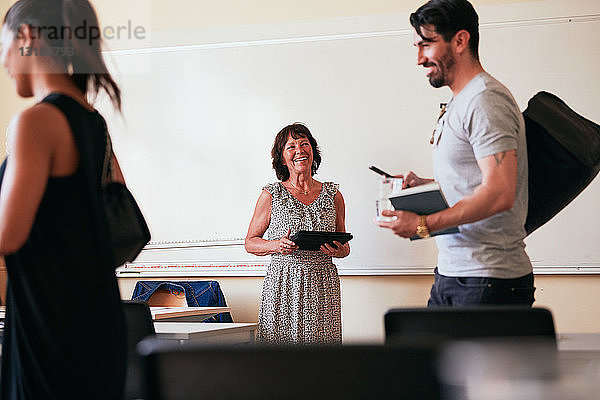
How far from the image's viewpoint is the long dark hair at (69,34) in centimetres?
139

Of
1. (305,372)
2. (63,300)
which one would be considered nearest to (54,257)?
(63,300)

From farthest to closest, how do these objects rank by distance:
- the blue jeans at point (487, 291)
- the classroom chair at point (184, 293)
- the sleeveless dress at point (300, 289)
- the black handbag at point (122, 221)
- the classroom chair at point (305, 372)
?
the classroom chair at point (184, 293)
the sleeveless dress at point (300, 289)
the blue jeans at point (487, 291)
the black handbag at point (122, 221)
the classroom chair at point (305, 372)

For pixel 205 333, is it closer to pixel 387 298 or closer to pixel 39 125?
pixel 39 125

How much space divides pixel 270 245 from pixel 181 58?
174 centimetres

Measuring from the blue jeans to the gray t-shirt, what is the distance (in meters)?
0.02

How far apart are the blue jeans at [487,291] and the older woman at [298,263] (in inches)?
65.8

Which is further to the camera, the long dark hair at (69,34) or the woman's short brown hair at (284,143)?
the woman's short brown hair at (284,143)

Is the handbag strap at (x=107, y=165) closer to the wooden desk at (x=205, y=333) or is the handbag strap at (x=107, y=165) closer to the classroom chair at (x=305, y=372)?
the classroom chair at (x=305, y=372)

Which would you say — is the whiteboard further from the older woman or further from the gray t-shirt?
the gray t-shirt

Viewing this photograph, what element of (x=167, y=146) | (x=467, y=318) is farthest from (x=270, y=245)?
(x=467, y=318)

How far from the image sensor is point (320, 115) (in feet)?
14.6

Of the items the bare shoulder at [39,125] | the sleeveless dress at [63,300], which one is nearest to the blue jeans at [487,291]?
the sleeveless dress at [63,300]

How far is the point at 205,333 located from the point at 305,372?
6.06 feet

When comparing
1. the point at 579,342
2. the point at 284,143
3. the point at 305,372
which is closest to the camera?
the point at 305,372
